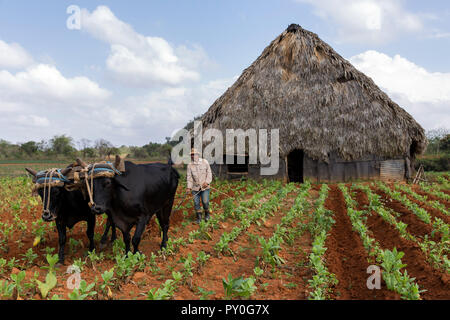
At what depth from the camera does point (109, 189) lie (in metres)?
4.54

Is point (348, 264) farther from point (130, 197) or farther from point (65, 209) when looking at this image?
point (65, 209)

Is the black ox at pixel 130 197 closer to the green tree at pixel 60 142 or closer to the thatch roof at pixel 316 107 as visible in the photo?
the thatch roof at pixel 316 107

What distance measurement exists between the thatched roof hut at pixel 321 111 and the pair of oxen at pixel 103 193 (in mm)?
10577

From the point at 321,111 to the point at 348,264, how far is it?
11.2m

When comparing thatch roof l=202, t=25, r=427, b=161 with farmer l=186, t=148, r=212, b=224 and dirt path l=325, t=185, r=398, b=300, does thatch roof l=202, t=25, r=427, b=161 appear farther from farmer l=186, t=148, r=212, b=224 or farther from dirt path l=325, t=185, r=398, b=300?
farmer l=186, t=148, r=212, b=224

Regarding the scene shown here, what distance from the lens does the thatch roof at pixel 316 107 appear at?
14.4 m

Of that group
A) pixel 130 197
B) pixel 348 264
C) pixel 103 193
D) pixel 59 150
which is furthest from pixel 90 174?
pixel 59 150

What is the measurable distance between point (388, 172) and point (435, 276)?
12.4 metres

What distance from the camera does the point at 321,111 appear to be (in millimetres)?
14664

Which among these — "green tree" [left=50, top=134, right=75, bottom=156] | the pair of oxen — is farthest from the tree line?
the pair of oxen

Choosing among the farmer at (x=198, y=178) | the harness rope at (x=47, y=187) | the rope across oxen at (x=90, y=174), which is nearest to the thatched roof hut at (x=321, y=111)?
the farmer at (x=198, y=178)

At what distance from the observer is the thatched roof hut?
14.4 meters

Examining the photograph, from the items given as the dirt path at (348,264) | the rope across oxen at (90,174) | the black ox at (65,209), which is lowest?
the dirt path at (348,264)
